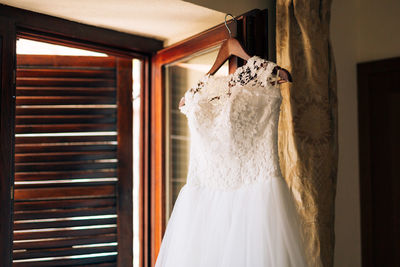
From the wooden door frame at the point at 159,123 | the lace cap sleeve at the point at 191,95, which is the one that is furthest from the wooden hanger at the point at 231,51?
the wooden door frame at the point at 159,123

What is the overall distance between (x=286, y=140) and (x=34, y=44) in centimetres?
119

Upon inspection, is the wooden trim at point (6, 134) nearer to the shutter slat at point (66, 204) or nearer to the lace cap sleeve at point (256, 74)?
the shutter slat at point (66, 204)

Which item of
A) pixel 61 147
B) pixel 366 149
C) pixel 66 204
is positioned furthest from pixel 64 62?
pixel 366 149

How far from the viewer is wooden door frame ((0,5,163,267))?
1412 millimetres

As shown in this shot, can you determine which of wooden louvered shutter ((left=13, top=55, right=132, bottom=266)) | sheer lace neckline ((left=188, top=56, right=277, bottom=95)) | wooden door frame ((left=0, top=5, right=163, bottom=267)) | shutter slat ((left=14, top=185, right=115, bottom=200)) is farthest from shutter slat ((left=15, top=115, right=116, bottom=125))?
sheer lace neckline ((left=188, top=56, right=277, bottom=95))

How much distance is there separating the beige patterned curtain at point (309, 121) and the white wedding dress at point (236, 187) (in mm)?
397

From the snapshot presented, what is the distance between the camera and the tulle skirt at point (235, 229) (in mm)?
1096

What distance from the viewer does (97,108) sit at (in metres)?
1.76

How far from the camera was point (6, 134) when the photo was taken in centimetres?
142

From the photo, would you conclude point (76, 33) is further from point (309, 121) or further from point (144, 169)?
point (309, 121)

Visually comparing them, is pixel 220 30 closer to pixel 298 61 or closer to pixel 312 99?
pixel 298 61

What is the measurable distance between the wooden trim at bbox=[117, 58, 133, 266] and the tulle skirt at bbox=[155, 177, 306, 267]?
498 mm

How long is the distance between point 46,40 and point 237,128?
922 mm

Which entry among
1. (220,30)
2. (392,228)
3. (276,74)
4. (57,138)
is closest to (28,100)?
(57,138)
